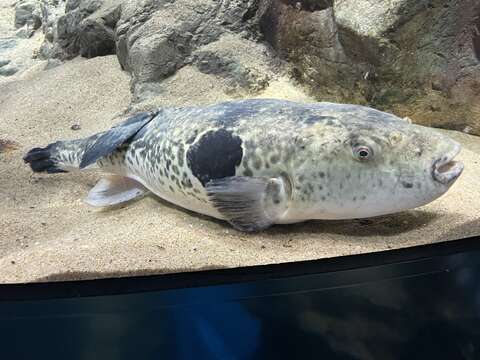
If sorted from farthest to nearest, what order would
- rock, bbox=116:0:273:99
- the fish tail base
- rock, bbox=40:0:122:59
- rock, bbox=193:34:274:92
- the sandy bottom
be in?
rock, bbox=40:0:122:59, rock, bbox=116:0:273:99, rock, bbox=193:34:274:92, the fish tail base, the sandy bottom

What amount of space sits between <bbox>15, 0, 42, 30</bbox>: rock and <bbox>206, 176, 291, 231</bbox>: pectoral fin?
7.78 m

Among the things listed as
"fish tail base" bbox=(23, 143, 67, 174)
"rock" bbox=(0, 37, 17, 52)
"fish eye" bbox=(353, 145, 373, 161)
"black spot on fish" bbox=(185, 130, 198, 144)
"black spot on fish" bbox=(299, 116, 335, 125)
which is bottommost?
"rock" bbox=(0, 37, 17, 52)

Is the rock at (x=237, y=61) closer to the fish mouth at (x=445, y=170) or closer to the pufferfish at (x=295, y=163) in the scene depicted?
the pufferfish at (x=295, y=163)

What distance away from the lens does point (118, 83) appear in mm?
5426

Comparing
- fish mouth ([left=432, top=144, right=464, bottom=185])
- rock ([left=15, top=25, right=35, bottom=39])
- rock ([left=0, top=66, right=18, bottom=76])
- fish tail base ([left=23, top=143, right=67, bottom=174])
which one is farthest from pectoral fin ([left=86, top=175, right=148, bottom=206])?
rock ([left=15, top=25, right=35, bottom=39])

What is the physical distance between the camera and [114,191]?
334 centimetres

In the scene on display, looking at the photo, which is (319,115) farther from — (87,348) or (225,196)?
(87,348)

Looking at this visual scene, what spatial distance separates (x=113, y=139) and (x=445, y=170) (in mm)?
2034

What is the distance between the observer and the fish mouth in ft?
7.35

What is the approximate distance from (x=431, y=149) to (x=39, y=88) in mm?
4894

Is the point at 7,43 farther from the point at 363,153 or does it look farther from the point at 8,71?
the point at 363,153

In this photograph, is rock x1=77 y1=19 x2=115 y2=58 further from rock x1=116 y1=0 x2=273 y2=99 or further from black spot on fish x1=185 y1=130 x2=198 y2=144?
black spot on fish x1=185 y1=130 x2=198 y2=144

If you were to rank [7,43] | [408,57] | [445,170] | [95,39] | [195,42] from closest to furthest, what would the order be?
[445,170], [408,57], [195,42], [95,39], [7,43]

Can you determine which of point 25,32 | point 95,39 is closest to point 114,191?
point 95,39
